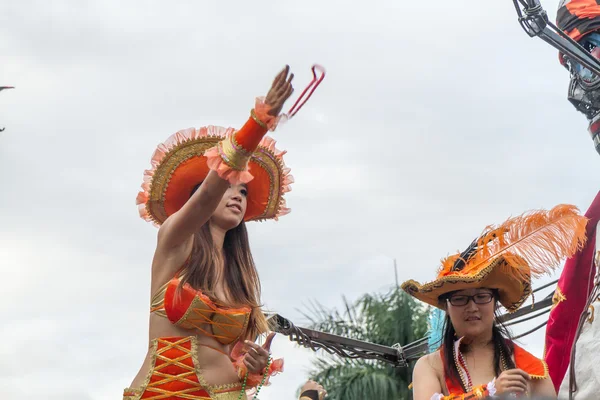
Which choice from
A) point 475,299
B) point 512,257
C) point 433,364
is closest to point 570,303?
point 512,257

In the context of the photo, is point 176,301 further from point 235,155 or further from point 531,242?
point 531,242

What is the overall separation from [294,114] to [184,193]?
1.17 meters

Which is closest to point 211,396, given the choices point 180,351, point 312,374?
point 180,351

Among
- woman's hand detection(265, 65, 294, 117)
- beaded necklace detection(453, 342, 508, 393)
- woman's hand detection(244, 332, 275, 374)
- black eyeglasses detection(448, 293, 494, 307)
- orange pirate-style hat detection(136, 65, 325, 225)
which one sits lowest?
beaded necklace detection(453, 342, 508, 393)

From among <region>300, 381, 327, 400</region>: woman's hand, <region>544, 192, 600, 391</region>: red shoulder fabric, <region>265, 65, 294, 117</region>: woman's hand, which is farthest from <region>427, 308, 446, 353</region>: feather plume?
<region>265, 65, 294, 117</region>: woman's hand

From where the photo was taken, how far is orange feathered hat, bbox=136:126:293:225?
445 centimetres

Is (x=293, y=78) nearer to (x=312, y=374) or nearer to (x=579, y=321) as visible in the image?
(x=579, y=321)

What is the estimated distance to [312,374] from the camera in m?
14.4

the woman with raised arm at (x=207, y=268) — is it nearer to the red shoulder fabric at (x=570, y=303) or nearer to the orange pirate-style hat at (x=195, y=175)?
the orange pirate-style hat at (x=195, y=175)

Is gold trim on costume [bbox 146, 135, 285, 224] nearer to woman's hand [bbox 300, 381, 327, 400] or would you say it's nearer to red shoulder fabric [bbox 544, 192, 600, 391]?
woman's hand [bbox 300, 381, 327, 400]

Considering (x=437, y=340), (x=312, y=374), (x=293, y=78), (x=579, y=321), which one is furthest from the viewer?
(x=312, y=374)

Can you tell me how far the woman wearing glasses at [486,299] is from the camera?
420 cm

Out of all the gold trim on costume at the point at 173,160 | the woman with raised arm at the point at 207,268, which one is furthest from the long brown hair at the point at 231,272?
the gold trim on costume at the point at 173,160

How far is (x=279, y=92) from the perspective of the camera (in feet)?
11.5
